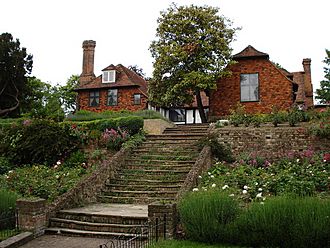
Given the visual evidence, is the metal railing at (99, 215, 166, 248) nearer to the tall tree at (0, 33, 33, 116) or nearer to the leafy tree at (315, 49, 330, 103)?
the tall tree at (0, 33, 33, 116)

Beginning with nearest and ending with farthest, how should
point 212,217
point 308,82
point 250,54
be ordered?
point 212,217 < point 250,54 < point 308,82

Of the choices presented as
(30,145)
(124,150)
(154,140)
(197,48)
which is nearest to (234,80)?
(197,48)

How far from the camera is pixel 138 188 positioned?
13805 millimetres

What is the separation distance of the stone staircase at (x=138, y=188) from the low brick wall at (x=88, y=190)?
0.24m

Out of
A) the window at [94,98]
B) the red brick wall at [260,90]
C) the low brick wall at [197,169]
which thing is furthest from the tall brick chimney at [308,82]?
the low brick wall at [197,169]

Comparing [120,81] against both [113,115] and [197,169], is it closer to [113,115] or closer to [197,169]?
[113,115]

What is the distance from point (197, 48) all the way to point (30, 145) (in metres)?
12.3

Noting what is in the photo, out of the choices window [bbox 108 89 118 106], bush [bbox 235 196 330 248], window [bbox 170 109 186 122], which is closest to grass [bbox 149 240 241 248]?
bush [bbox 235 196 330 248]

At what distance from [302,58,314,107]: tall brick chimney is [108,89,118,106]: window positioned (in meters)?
17.3

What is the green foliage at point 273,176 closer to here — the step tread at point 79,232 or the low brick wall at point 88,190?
the step tread at point 79,232

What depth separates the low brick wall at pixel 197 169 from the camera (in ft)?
38.9

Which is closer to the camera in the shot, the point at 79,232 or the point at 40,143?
the point at 79,232

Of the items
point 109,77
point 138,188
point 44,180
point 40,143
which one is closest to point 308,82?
point 109,77

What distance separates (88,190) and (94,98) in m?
21.9
